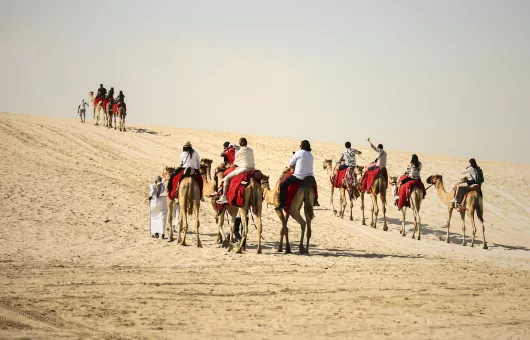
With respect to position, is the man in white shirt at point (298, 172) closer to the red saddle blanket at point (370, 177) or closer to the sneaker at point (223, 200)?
the sneaker at point (223, 200)

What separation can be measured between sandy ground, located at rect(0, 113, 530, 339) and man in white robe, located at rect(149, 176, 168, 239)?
1.49 ft

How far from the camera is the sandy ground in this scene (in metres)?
8.73

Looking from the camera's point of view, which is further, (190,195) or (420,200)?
(420,200)

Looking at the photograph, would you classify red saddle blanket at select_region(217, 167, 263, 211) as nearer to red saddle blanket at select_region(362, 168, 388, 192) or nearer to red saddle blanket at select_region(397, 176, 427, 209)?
red saddle blanket at select_region(397, 176, 427, 209)

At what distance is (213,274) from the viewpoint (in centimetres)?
1240

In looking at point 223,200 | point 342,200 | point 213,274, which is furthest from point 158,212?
point 342,200

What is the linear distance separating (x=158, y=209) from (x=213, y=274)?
5.14 meters

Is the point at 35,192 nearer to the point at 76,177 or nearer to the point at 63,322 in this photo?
the point at 76,177

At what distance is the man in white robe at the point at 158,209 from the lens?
55.8ft

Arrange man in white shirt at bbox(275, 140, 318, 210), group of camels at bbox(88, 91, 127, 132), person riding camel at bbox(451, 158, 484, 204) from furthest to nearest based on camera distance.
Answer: group of camels at bbox(88, 91, 127, 132) < person riding camel at bbox(451, 158, 484, 204) < man in white shirt at bbox(275, 140, 318, 210)

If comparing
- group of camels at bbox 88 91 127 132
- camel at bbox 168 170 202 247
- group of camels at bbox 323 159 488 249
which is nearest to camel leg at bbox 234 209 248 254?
camel at bbox 168 170 202 247

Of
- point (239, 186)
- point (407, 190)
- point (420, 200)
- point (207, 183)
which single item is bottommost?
point (420, 200)

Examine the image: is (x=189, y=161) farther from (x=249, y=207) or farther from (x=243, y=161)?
(x=249, y=207)

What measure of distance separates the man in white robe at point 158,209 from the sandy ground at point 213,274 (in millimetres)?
454
